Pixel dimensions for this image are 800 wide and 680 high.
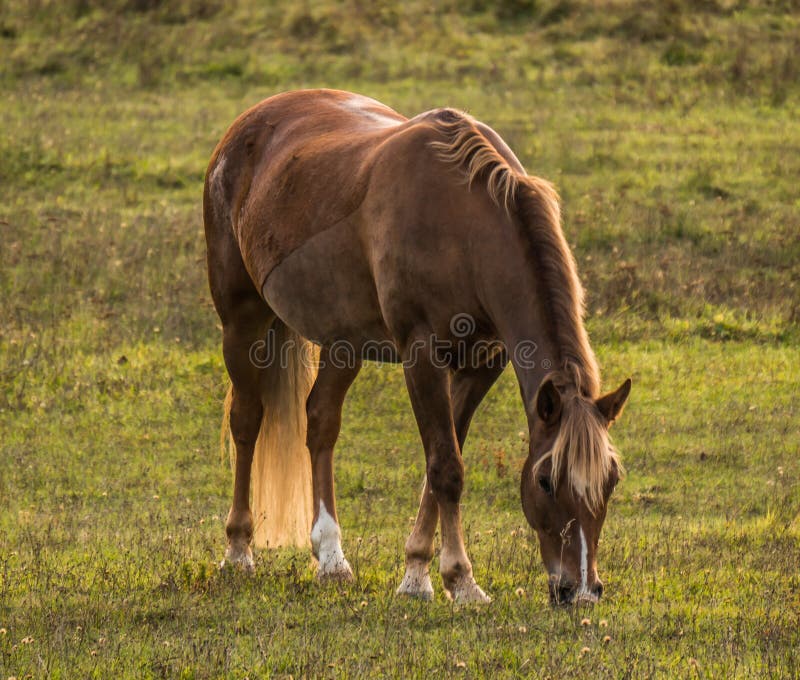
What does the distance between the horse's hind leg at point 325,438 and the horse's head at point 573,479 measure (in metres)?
1.67

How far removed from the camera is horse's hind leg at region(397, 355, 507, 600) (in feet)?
19.6

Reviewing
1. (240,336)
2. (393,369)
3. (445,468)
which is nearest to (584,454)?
(445,468)

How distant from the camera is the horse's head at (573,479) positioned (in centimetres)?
498

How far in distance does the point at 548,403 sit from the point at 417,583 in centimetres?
137

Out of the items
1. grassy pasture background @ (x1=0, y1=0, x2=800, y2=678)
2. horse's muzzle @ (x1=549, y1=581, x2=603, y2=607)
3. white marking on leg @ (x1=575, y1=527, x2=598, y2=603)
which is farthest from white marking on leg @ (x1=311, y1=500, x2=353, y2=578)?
white marking on leg @ (x1=575, y1=527, x2=598, y2=603)

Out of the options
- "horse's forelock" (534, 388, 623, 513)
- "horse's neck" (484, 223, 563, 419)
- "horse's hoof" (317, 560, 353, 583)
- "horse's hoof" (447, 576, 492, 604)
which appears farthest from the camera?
"horse's hoof" (317, 560, 353, 583)

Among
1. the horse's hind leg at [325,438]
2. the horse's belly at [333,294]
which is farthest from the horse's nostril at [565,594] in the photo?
the horse's belly at [333,294]

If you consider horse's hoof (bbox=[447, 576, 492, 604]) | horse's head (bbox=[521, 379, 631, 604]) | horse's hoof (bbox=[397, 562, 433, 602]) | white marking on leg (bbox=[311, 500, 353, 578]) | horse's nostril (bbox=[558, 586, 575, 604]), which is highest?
horse's head (bbox=[521, 379, 631, 604])

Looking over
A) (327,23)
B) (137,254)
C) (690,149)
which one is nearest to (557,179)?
(690,149)

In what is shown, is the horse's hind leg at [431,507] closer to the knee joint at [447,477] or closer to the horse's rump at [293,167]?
the knee joint at [447,477]

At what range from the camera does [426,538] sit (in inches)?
239

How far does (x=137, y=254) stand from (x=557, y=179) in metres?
5.05

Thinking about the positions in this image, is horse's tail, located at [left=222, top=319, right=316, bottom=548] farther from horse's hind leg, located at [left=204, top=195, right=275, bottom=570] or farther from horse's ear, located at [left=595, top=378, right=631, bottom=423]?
horse's ear, located at [left=595, top=378, right=631, bottom=423]

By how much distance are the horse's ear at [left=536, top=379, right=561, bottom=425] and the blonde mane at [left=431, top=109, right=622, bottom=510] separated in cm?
4
